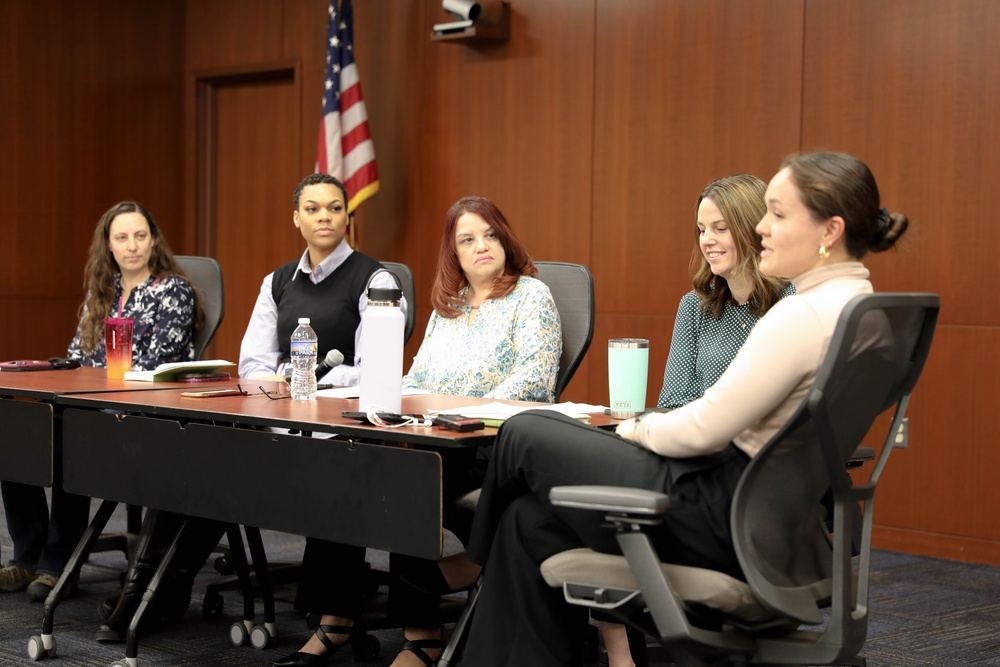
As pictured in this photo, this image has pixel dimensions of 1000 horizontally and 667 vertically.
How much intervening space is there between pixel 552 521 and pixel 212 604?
1.79 m

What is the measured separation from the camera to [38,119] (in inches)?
266

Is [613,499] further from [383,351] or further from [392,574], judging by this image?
[392,574]

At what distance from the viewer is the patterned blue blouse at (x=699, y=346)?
2.99 m

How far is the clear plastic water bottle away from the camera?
2.96 m

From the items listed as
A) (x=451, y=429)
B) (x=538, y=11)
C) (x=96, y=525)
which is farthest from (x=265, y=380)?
(x=538, y=11)

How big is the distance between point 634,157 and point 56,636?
326cm

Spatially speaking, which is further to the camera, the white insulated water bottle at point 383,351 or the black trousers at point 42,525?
the black trousers at point 42,525

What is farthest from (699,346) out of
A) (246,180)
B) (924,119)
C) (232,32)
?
(232,32)

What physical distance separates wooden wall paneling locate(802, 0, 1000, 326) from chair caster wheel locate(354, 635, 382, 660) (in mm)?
2595

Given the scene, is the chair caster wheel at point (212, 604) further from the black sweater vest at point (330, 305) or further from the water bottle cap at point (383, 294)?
the water bottle cap at point (383, 294)

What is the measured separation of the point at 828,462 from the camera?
1892 millimetres

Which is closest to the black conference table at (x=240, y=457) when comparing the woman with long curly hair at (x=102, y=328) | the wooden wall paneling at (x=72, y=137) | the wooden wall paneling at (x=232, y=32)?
the woman with long curly hair at (x=102, y=328)

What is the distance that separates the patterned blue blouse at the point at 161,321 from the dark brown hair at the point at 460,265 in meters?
1.10

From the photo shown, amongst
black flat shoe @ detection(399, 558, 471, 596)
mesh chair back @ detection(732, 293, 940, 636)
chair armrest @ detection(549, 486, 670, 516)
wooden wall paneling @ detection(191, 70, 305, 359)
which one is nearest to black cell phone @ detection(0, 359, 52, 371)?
black flat shoe @ detection(399, 558, 471, 596)
